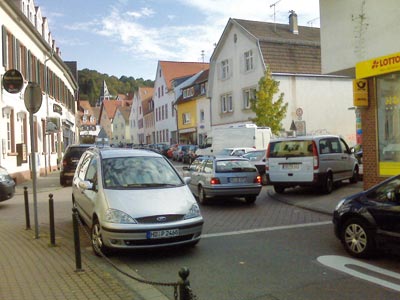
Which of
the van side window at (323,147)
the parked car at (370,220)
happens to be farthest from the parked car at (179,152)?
the parked car at (370,220)

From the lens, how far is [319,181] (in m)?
13.8

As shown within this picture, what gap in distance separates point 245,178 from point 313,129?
2277 centimetres

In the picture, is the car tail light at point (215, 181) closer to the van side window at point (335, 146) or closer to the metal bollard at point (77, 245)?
the van side window at point (335, 146)

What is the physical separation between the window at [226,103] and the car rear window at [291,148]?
2366 cm

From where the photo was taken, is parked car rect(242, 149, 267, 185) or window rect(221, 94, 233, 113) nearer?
parked car rect(242, 149, 267, 185)

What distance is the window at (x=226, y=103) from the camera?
38562 millimetres

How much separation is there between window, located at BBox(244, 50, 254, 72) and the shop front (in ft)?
74.0

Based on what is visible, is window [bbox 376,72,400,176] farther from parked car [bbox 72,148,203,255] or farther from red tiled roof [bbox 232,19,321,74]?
red tiled roof [bbox 232,19,321,74]

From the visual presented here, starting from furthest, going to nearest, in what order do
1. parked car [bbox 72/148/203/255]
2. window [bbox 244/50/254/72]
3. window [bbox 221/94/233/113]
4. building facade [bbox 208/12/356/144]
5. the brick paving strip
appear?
window [bbox 221/94/233/113], window [bbox 244/50/254/72], building facade [bbox 208/12/356/144], parked car [bbox 72/148/203/255], the brick paving strip

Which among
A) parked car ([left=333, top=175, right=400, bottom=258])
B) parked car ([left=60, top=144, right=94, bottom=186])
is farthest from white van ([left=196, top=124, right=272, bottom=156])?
parked car ([left=333, top=175, right=400, bottom=258])

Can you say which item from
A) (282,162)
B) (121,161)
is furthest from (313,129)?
(121,161)

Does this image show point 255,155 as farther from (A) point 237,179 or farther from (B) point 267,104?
(B) point 267,104

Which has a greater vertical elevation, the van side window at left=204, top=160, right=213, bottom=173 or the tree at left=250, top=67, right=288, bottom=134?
the tree at left=250, top=67, right=288, bottom=134

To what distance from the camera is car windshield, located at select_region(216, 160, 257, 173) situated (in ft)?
42.2
